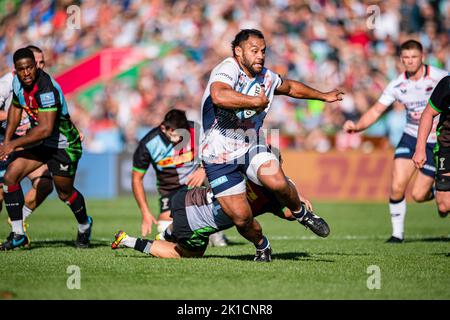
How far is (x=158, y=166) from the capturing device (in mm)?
12625

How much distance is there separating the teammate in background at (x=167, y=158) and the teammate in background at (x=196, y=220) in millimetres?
1141

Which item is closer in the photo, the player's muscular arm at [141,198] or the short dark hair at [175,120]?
the player's muscular arm at [141,198]

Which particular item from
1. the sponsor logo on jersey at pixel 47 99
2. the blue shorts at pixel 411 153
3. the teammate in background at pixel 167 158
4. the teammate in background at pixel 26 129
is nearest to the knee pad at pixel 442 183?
the blue shorts at pixel 411 153

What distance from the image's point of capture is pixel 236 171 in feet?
30.7

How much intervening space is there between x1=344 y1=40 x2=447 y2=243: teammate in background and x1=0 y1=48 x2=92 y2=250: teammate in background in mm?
4524

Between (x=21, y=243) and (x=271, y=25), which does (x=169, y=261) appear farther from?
(x=271, y=25)

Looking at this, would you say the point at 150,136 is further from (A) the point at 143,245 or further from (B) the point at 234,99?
(B) the point at 234,99

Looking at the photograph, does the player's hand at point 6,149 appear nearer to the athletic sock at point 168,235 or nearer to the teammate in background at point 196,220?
the teammate in background at point 196,220

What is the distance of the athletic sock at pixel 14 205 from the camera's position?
36.1ft

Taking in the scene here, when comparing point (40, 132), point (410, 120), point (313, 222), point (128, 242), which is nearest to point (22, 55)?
point (40, 132)

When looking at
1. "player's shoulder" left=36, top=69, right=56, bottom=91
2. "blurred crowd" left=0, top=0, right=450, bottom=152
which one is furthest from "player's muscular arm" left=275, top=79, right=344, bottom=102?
"blurred crowd" left=0, top=0, right=450, bottom=152

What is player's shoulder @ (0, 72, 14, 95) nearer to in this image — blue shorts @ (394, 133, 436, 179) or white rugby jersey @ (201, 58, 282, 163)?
white rugby jersey @ (201, 58, 282, 163)

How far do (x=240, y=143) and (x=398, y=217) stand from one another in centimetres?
460

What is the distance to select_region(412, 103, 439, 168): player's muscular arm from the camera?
9461 millimetres
